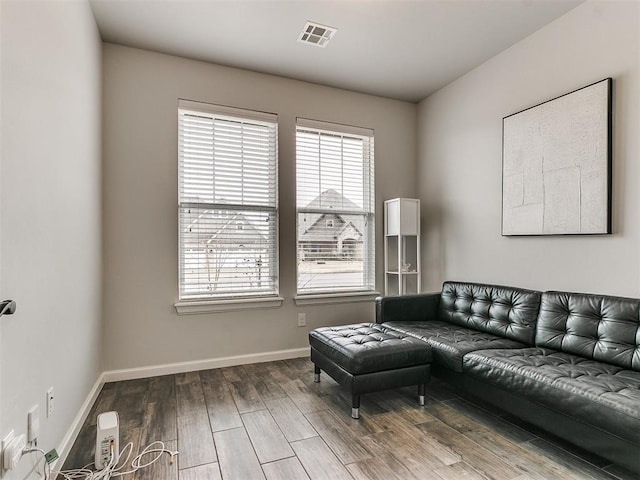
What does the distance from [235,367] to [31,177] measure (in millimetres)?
2299

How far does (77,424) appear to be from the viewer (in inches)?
83.1

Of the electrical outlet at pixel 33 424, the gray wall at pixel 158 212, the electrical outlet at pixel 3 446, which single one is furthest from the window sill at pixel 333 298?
the electrical outlet at pixel 3 446

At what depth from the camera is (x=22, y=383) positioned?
54.6 inches

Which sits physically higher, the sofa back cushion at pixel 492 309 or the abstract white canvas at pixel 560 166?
the abstract white canvas at pixel 560 166

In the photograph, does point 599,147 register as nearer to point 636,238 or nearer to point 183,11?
point 636,238

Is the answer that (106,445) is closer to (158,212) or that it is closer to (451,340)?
(158,212)

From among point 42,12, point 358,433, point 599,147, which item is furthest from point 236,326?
point 599,147

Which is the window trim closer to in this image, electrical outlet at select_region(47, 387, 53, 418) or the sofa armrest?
the sofa armrest

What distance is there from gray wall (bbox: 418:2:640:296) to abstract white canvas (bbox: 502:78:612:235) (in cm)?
7

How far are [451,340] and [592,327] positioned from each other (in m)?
0.84

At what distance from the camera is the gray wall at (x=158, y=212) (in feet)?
9.68

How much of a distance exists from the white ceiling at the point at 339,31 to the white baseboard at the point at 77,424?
274 cm

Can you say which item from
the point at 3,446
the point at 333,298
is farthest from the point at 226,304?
the point at 3,446

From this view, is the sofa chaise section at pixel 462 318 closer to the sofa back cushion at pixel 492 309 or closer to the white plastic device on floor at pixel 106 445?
the sofa back cushion at pixel 492 309
